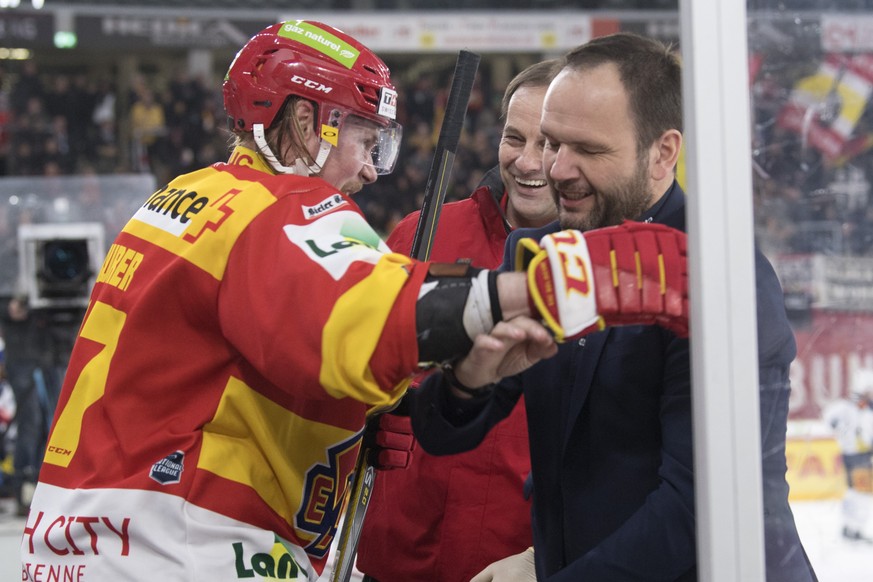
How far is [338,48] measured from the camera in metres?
1.66

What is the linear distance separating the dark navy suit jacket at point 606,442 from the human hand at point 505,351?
0.53ft

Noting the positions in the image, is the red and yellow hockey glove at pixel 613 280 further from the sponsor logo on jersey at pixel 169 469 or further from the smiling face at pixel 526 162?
the smiling face at pixel 526 162

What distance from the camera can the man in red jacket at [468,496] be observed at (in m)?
2.09

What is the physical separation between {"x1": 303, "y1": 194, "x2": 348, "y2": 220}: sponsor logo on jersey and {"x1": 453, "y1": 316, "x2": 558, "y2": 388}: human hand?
0.25m

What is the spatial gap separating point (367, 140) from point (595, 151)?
0.40 metres

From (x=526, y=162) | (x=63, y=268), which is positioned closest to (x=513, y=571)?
(x=526, y=162)

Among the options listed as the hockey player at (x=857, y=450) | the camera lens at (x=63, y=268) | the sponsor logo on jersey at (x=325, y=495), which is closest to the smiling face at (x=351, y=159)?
the sponsor logo on jersey at (x=325, y=495)

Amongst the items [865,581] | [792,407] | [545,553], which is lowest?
[545,553]

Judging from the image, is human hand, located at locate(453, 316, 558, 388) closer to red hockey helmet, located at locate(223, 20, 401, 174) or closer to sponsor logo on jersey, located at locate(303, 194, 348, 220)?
sponsor logo on jersey, located at locate(303, 194, 348, 220)

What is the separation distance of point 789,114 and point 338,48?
816 millimetres

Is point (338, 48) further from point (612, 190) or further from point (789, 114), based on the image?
point (789, 114)

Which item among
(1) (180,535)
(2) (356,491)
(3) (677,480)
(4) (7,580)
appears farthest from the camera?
(4) (7,580)

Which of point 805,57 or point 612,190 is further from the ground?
point 805,57

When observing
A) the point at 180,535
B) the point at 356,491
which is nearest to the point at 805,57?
the point at 180,535
